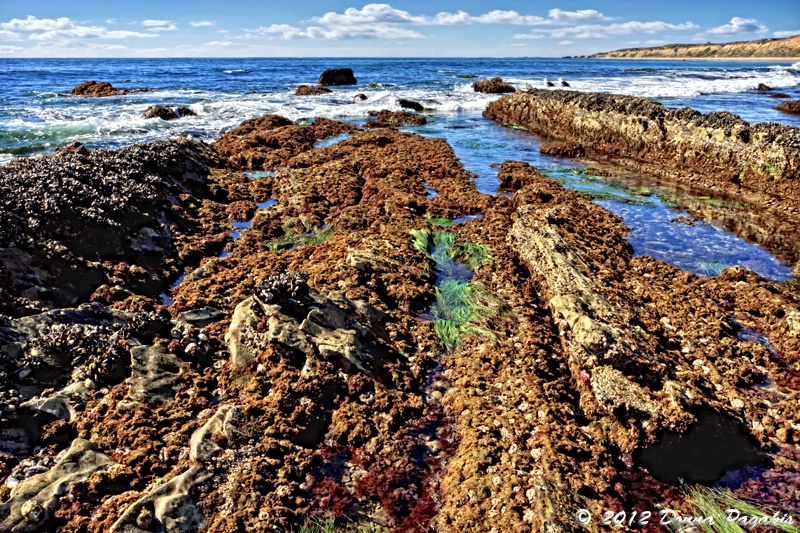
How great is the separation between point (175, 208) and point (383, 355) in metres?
8.28

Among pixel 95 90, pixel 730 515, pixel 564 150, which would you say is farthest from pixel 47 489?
pixel 95 90

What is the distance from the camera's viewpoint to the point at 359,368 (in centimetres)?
609

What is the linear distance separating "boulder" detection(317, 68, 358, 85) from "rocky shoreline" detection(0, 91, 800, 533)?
43.8m

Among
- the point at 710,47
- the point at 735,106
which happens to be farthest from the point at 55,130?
the point at 710,47

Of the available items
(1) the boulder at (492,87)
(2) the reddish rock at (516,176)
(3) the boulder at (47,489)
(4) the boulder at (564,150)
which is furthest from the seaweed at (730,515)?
(1) the boulder at (492,87)

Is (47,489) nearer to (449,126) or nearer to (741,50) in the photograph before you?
(449,126)

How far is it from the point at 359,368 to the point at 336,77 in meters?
52.3

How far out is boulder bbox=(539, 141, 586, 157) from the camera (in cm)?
1962

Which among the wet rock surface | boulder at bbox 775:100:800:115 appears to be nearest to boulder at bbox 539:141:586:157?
the wet rock surface

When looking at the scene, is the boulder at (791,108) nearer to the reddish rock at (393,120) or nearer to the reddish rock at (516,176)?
the reddish rock at (393,120)

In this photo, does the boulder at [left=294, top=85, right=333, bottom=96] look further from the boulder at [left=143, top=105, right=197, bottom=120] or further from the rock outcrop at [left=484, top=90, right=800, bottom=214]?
the rock outcrop at [left=484, top=90, right=800, bottom=214]

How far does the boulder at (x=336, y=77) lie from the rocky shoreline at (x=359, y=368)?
43.8 m

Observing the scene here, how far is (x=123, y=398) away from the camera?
5.42 metres

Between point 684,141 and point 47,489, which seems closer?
point 47,489
